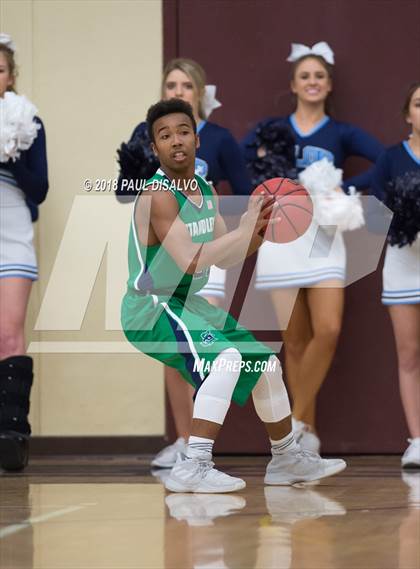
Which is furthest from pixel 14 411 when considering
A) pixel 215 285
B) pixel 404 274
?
pixel 404 274

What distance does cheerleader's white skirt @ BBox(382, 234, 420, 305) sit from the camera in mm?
6676

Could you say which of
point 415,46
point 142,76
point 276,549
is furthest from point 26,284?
point 276,549

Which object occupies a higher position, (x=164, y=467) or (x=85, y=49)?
(x=85, y=49)

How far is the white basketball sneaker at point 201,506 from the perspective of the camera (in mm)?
4582

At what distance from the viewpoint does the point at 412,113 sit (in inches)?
264

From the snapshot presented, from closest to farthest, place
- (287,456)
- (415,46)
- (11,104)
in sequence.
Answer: (287,456)
(11,104)
(415,46)

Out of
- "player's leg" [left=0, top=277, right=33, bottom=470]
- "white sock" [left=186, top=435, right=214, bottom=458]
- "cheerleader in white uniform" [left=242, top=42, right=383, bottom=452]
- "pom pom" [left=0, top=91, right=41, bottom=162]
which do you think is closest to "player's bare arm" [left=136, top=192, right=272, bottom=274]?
"white sock" [left=186, top=435, right=214, bottom=458]

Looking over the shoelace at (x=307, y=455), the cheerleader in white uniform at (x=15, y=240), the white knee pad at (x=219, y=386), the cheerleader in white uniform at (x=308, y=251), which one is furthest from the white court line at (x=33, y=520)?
the cheerleader in white uniform at (x=308, y=251)

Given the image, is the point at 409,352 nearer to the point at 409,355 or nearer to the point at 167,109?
the point at 409,355

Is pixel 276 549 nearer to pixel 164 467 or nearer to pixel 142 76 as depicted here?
pixel 164 467

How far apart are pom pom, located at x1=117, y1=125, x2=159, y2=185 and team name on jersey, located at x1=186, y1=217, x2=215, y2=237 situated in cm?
105

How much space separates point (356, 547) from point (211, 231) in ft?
6.04

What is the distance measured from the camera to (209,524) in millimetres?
4426

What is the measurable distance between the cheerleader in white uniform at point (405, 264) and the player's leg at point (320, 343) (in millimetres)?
280
